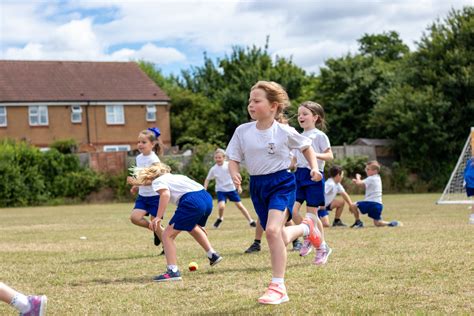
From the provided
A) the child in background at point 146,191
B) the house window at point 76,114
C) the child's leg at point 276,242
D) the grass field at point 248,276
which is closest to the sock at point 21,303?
the grass field at point 248,276

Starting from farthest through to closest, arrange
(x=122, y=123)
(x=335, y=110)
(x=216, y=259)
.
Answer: (x=122, y=123), (x=335, y=110), (x=216, y=259)

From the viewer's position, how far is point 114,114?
50.4 m

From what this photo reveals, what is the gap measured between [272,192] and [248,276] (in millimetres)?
1398

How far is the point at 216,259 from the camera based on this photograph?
848 cm

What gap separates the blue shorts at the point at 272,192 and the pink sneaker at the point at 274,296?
2.50 feet

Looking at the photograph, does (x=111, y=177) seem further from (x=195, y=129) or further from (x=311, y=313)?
(x=311, y=313)

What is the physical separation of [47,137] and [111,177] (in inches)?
569

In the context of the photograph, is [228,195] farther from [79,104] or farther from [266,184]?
[79,104]

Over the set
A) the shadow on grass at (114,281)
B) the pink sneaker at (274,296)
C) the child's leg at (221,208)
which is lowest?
the child's leg at (221,208)

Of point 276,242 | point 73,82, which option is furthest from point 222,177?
point 73,82

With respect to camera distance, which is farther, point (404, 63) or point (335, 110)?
point (335, 110)

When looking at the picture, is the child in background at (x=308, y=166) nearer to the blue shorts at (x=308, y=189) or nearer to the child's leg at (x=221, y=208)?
the blue shorts at (x=308, y=189)

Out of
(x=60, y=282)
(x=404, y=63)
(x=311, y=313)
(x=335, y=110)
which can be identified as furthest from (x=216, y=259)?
(x=335, y=110)

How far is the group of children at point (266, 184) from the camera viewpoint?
6.47 metres
